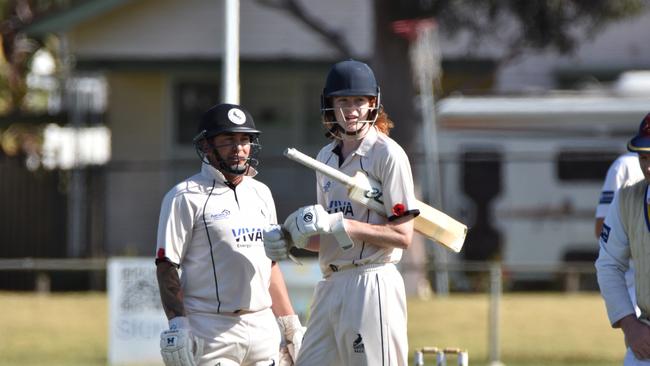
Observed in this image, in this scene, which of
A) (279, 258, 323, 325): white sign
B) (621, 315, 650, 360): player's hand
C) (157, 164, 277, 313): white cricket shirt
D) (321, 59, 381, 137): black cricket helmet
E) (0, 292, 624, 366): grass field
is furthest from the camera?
(0, 292, 624, 366): grass field

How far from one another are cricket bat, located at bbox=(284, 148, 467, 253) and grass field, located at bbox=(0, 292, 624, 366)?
7308mm

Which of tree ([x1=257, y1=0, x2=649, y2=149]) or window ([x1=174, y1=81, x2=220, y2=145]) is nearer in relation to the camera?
tree ([x1=257, y1=0, x2=649, y2=149])

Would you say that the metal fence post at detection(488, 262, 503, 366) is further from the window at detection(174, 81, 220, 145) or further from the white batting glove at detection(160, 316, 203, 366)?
the window at detection(174, 81, 220, 145)

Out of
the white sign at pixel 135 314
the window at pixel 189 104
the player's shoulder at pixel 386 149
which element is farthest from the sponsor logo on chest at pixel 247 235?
the window at pixel 189 104

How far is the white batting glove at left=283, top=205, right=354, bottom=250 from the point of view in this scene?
6.68 m

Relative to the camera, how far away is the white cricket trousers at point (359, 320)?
690 cm

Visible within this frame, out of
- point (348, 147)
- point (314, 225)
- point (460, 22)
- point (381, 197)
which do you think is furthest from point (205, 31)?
point (314, 225)

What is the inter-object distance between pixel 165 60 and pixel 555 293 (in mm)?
8078

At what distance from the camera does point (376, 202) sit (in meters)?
6.93

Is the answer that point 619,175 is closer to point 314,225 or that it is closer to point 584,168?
point 314,225

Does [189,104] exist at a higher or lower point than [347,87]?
lower

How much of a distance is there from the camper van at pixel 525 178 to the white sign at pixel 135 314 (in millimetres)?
9025

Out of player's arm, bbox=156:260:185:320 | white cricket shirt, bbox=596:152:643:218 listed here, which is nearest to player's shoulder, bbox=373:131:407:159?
player's arm, bbox=156:260:185:320

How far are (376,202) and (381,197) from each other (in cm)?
3
